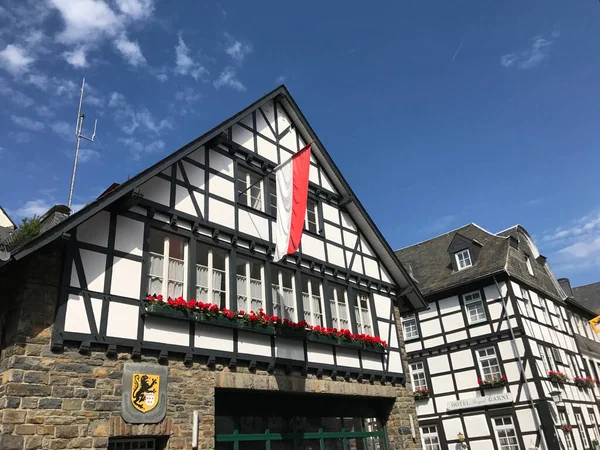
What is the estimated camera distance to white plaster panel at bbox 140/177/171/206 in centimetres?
981

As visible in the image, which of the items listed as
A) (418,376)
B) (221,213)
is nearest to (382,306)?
(221,213)

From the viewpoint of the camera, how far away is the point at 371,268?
15.1 metres

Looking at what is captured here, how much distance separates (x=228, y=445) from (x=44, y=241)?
17.1 feet

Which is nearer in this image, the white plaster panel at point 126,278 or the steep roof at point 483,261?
the white plaster panel at point 126,278

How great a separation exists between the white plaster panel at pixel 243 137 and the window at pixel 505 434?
1501 centimetres

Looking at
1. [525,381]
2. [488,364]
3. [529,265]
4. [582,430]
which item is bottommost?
[582,430]

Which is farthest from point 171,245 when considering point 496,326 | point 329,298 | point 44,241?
point 496,326

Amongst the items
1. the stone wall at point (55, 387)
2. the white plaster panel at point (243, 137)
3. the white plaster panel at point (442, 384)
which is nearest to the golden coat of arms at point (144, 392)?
the stone wall at point (55, 387)

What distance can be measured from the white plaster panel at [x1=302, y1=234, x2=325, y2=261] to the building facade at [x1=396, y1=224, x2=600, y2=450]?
10935 mm

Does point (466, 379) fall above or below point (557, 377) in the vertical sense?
above

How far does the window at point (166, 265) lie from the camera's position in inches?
370

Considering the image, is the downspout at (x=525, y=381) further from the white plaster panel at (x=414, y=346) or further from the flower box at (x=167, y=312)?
the flower box at (x=167, y=312)

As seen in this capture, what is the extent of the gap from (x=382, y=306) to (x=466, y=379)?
8.87 meters

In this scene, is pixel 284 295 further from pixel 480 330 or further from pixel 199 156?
pixel 480 330
